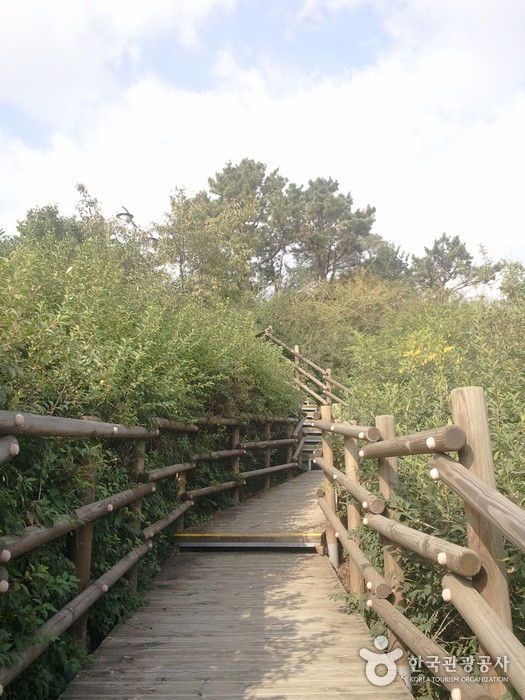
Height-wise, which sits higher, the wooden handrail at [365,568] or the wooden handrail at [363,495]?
the wooden handrail at [363,495]

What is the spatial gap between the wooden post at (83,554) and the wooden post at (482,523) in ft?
5.97

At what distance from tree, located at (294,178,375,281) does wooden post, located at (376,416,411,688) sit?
86.0 feet

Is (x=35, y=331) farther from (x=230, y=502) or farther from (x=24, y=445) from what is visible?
(x=230, y=502)

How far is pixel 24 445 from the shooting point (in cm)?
243

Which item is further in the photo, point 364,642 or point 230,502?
point 230,502

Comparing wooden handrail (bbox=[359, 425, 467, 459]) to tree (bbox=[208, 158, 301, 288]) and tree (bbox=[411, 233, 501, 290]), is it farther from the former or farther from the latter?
tree (bbox=[411, 233, 501, 290])

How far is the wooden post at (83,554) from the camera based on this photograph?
9.90 feet

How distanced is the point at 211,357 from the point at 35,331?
3453 mm

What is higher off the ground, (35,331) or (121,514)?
(35,331)

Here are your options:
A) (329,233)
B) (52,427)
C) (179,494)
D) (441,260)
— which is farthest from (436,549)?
(441,260)

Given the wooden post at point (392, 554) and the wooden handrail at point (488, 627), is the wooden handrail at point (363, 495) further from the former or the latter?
the wooden handrail at point (488, 627)

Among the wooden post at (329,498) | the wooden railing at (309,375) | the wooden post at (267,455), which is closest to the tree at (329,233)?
the wooden railing at (309,375)

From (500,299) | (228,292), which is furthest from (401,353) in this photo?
(228,292)

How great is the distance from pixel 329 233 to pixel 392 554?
27.7 m
